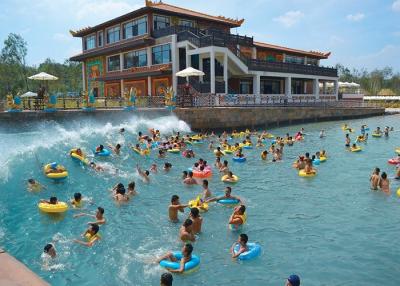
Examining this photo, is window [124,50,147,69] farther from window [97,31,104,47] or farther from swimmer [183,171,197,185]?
swimmer [183,171,197,185]

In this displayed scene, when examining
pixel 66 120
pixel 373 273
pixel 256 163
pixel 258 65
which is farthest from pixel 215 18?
pixel 373 273

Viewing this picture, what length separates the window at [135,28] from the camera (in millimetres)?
38719

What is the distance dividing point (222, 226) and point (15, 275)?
240 inches

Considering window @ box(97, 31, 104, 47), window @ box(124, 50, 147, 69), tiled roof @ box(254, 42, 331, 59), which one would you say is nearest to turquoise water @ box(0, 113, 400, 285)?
window @ box(124, 50, 147, 69)

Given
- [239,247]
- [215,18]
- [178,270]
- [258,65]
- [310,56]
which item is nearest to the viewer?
[178,270]

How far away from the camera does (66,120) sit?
2550 centimetres

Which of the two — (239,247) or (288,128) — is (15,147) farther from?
(288,128)

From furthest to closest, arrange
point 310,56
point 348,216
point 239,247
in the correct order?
point 310,56 < point 348,216 < point 239,247

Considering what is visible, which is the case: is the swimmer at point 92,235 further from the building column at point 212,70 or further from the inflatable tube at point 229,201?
the building column at point 212,70

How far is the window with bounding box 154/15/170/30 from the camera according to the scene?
3825 centimetres

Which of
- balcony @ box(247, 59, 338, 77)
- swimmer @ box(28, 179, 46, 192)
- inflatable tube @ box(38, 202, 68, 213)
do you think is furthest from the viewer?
balcony @ box(247, 59, 338, 77)

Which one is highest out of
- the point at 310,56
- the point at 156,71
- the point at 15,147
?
the point at 310,56

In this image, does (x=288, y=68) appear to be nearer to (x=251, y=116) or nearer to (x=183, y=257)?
(x=251, y=116)

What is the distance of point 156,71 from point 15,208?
25645 mm
